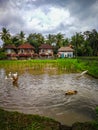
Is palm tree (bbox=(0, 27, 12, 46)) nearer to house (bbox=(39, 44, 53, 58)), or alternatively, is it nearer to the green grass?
house (bbox=(39, 44, 53, 58))

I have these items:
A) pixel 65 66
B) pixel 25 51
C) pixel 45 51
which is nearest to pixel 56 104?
pixel 65 66

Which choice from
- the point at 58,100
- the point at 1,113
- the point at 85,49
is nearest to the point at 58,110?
the point at 58,100

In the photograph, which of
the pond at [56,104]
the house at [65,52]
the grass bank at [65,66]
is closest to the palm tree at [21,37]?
the house at [65,52]

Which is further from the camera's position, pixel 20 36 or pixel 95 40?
pixel 20 36

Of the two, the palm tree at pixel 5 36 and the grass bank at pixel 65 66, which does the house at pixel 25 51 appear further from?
the grass bank at pixel 65 66

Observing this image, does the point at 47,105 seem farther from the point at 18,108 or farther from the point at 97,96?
the point at 97,96

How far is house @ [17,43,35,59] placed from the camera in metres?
67.2

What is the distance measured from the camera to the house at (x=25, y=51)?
67250 millimetres

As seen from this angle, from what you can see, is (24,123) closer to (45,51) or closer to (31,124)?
(31,124)

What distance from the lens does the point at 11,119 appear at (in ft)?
22.8

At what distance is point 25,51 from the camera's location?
224ft

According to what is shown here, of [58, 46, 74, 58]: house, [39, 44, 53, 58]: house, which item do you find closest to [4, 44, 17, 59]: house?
[39, 44, 53, 58]: house

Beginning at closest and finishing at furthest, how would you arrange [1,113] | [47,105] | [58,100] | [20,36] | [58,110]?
[1,113] < [58,110] < [47,105] < [58,100] < [20,36]

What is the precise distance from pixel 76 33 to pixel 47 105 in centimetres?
6112
